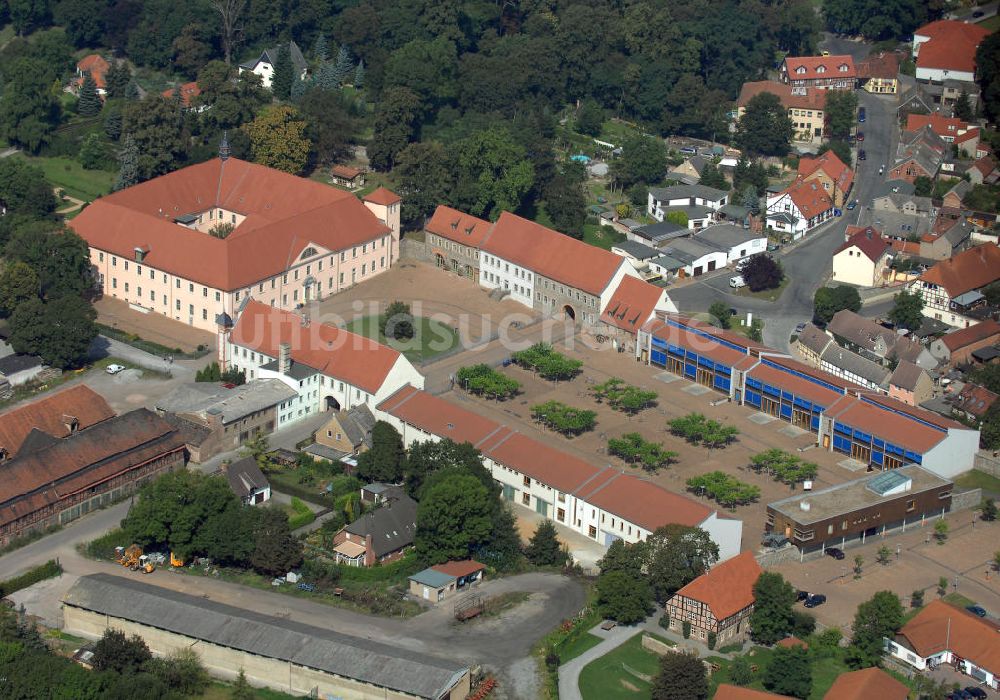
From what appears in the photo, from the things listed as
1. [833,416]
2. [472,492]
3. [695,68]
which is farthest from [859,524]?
[695,68]

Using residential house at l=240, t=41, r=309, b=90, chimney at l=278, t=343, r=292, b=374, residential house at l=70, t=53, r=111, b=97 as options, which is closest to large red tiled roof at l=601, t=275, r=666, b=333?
chimney at l=278, t=343, r=292, b=374

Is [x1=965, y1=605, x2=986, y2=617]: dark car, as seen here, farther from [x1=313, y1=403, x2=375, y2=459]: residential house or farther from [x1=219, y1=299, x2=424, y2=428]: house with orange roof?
[x1=219, y1=299, x2=424, y2=428]: house with orange roof

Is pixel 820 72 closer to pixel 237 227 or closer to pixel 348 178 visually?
pixel 348 178

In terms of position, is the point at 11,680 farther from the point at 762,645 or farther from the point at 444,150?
the point at 444,150

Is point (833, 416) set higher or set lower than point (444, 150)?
lower

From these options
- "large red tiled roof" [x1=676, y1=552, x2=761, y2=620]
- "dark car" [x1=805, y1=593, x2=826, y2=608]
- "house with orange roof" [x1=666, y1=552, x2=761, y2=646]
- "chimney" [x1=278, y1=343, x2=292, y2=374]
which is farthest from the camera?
"chimney" [x1=278, y1=343, x2=292, y2=374]
